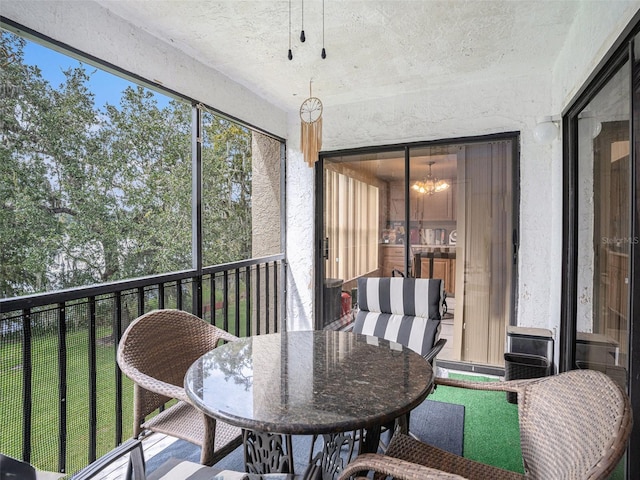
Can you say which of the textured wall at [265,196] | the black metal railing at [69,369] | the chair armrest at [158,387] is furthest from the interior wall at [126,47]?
the chair armrest at [158,387]

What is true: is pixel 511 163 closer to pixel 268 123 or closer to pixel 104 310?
pixel 268 123

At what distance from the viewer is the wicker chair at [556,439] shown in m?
0.91

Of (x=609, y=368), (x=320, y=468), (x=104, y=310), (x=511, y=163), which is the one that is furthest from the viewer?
(x=511, y=163)

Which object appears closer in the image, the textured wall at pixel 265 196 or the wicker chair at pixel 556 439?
the wicker chair at pixel 556 439

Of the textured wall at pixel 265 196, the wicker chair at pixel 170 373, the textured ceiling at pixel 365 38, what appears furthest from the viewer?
the textured wall at pixel 265 196

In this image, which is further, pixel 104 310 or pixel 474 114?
pixel 474 114

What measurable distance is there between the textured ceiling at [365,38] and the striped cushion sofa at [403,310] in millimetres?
1747

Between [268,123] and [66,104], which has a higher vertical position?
[268,123]

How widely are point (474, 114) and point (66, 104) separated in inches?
126

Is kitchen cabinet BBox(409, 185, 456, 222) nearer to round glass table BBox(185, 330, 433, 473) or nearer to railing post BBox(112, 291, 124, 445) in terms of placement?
round glass table BBox(185, 330, 433, 473)

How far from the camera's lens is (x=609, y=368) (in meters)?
1.80

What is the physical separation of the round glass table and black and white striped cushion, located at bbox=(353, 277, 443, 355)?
785 mm

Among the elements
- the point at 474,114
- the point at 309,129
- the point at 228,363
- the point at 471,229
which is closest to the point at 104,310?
the point at 228,363

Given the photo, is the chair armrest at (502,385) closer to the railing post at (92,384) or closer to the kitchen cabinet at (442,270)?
the railing post at (92,384)
